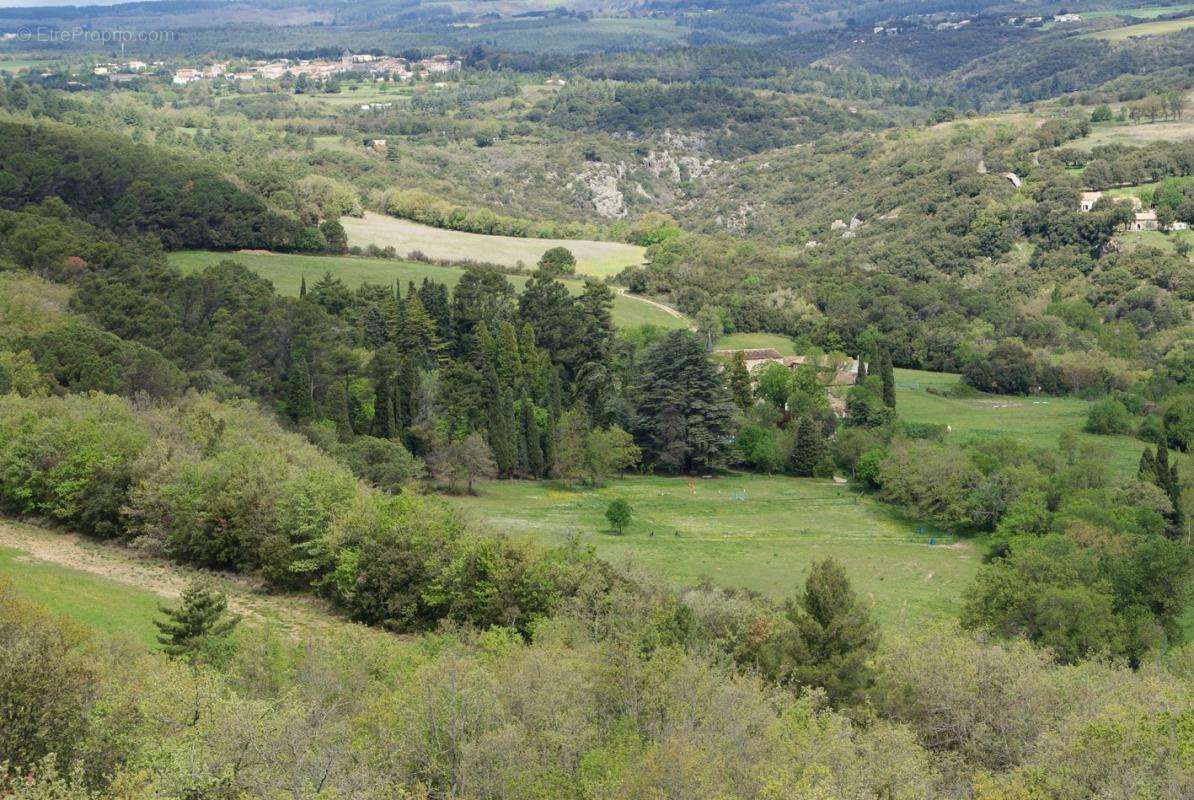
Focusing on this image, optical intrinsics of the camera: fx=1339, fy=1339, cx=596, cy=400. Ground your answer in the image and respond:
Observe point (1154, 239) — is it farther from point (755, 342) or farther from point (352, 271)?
point (352, 271)

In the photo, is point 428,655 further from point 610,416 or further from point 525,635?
point 610,416

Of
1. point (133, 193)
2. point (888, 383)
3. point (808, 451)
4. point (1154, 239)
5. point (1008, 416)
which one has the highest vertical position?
point (133, 193)

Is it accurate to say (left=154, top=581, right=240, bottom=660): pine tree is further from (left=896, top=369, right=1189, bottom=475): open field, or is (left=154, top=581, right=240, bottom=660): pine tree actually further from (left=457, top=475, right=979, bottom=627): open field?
(left=896, top=369, right=1189, bottom=475): open field

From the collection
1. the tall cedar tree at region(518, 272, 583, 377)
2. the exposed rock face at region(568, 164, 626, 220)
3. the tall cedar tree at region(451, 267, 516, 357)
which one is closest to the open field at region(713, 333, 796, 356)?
the tall cedar tree at region(518, 272, 583, 377)

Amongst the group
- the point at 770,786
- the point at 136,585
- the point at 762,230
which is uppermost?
the point at 770,786

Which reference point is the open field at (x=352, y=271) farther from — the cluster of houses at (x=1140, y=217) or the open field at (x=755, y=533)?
the cluster of houses at (x=1140, y=217)

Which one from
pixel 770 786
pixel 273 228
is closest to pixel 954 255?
pixel 273 228

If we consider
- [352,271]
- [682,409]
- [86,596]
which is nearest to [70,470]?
[86,596]
